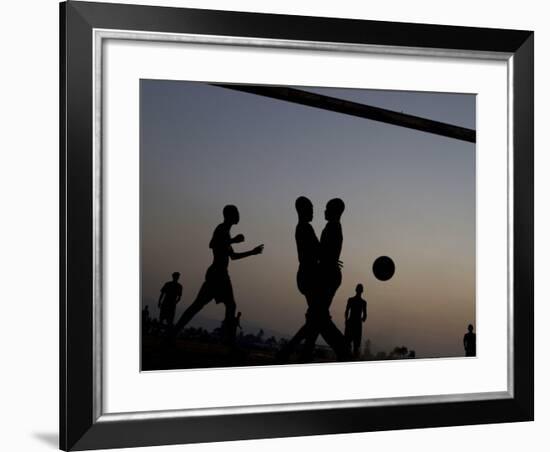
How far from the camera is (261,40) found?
9.64 ft

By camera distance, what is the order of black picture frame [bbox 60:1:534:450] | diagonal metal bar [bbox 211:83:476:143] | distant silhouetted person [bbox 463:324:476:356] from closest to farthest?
1. black picture frame [bbox 60:1:534:450]
2. diagonal metal bar [bbox 211:83:476:143]
3. distant silhouetted person [bbox 463:324:476:356]

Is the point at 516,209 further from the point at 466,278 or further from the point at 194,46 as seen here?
the point at 194,46

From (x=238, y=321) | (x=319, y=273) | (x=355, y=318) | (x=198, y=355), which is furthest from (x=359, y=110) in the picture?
(x=198, y=355)

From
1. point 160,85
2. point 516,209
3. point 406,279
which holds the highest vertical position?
point 160,85

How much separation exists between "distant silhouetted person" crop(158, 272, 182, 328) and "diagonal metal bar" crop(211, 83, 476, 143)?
0.58 meters

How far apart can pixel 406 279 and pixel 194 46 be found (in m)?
0.92

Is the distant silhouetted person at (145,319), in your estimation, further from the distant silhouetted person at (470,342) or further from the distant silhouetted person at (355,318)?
the distant silhouetted person at (470,342)

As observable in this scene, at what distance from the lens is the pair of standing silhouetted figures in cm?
302

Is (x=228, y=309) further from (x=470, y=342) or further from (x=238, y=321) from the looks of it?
(x=470, y=342)

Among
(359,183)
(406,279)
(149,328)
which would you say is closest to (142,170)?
(149,328)

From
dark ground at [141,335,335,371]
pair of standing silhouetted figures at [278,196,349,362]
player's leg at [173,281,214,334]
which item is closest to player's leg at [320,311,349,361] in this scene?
pair of standing silhouetted figures at [278,196,349,362]

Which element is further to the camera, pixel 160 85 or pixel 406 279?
pixel 406 279

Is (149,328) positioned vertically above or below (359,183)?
below

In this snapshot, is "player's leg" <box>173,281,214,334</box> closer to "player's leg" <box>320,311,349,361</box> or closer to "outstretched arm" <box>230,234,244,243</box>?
"outstretched arm" <box>230,234,244,243</box>
